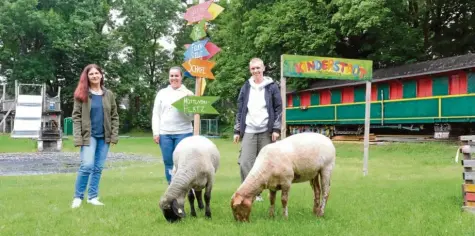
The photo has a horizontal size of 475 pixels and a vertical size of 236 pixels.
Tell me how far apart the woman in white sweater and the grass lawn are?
0.93 metres

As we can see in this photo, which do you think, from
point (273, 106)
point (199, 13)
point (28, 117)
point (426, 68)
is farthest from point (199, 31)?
point (28, 117)

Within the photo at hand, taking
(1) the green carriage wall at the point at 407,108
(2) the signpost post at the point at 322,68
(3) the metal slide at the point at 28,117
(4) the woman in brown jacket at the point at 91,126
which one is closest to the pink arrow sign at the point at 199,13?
(4) the woman in brown jacket at the point at 91,126

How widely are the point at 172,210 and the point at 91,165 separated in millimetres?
2015

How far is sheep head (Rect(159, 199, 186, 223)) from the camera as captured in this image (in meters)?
5.93

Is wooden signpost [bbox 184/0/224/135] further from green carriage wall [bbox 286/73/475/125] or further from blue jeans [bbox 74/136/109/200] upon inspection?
green carriage wall [bbox 286/73/475/125]

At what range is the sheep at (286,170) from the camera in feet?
19.9

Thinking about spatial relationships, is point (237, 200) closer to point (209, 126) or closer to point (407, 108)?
point (407, 108)

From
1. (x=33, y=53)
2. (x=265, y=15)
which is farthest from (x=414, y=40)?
(x=33, y=53)

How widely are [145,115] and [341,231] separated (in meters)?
45.9

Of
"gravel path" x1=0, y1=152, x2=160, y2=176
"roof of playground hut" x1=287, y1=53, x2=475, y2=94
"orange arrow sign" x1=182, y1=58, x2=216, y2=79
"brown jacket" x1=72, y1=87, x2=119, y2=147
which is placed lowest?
"gravel path" x1=0, y1=152, x2=160, y2=176

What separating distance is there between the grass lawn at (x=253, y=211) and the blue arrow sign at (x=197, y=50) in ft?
8.18

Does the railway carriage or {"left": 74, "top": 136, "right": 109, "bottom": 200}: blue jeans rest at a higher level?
the railway carriage

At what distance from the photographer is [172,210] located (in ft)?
19.5

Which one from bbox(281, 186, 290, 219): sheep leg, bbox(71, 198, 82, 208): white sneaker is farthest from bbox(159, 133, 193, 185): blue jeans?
bbox(281, 186, 290, 219): sheep leg
